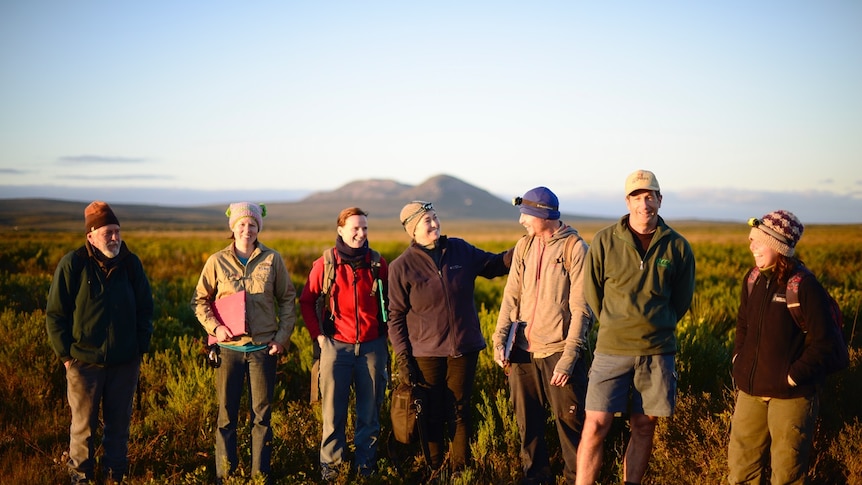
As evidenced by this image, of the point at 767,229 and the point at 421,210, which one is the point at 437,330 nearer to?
the point at 421,210

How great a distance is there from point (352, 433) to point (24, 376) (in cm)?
408

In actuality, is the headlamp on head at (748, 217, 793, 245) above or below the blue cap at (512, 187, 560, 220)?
below

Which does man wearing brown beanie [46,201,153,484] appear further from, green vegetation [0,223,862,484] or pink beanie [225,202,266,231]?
pink beanie [225,202,266,231]

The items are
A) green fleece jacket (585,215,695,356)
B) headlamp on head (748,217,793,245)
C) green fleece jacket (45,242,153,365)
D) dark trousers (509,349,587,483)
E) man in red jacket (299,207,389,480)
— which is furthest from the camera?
man in red jacket (299,207,389,480)

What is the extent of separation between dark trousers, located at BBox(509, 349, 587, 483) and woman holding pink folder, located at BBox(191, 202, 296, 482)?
5.82ft

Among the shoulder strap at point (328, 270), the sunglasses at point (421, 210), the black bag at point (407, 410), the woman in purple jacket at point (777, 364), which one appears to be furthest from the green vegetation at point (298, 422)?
the sunglasses at point (421, 210)

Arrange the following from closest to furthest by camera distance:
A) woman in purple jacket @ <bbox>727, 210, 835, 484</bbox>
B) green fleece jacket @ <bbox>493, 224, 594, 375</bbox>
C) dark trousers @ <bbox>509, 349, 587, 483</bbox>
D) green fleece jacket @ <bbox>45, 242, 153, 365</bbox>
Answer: woman in purple jacket @ <bbox>727, 210, 835, 484</bbox> → green fleece jacket @ <bbox>493, 224, 594, 375</bbox> → dark trousers @ <bbox>509, 349, 587, 483</bbox> → green fleece jacket @ <bbox>45, 242, 153, 365</bbox>

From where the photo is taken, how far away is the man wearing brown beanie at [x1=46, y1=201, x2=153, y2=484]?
477 centimetres

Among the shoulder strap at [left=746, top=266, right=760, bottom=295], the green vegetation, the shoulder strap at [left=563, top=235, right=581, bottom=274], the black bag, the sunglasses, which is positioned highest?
the sunglasses

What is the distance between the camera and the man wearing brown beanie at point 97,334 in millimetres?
4766

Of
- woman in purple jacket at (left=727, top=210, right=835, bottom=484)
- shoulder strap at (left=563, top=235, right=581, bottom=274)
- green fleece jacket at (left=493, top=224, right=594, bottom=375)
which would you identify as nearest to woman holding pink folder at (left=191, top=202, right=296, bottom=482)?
green fleece jacket at (left=493, top=224, right=594, bottom=375)

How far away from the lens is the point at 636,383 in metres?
4.13

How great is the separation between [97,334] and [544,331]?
3236 mm

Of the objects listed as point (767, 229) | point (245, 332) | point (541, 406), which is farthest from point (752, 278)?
point (245, 332)
